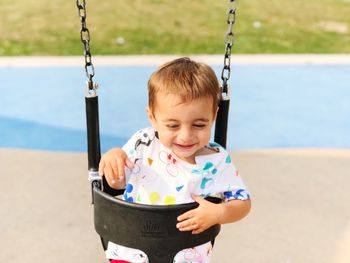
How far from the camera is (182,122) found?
1.94 meters

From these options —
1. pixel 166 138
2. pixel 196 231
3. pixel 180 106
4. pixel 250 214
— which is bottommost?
pixel 250 214

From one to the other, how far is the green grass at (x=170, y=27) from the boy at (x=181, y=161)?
7664 mm

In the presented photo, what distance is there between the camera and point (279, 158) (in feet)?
15.2

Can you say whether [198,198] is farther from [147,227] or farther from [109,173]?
[109,173]

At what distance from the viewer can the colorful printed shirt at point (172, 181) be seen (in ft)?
6.73

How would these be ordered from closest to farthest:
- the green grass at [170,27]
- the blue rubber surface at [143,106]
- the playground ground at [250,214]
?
1. the playground ground at [250,214]
2. the blue rubber surface at [143,106]
3. the green grass at [170,27]

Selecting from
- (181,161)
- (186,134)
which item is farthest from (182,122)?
(181,161)

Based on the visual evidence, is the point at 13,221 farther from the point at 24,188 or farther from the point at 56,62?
the point at 56,62

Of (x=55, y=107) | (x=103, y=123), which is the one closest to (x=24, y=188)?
(x=103, y=123)

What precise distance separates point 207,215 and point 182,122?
32cm

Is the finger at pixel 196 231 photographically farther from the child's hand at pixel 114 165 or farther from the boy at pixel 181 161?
the child's hand at pixel 114 165

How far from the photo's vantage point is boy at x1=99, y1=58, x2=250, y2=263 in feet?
6.36

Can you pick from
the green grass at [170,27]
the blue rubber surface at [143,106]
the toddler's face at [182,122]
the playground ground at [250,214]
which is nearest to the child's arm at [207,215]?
the toddler's face at [182,122]

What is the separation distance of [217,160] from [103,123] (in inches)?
189
